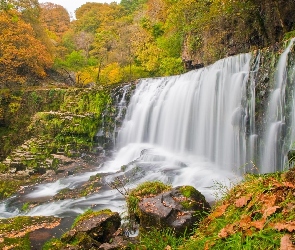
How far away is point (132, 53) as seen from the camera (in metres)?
25.3

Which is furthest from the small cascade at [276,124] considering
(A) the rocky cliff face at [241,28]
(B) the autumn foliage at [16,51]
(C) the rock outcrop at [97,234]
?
(B) the autumn foliage at [16,51]

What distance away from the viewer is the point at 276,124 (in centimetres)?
838

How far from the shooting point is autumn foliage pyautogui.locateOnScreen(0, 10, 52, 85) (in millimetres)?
18750

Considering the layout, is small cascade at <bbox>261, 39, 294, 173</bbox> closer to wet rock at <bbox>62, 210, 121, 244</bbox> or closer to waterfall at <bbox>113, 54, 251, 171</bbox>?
waterfall at <bbox>113, 54, 251, 171</bbox>

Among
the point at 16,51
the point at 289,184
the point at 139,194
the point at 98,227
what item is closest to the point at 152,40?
the point at 16,51

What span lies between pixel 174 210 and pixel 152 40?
2284 centimetres

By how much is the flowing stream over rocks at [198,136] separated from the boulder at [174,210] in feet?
3.96

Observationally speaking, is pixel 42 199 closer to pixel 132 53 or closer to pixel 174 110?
pixel 174 110

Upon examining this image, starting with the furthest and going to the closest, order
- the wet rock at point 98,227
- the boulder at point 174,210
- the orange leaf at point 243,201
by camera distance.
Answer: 1. the wet rock at point 98,227
2. the boulder at point 174,210
3. the orange leaf at point 243,201

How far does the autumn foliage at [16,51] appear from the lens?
18.8 metres

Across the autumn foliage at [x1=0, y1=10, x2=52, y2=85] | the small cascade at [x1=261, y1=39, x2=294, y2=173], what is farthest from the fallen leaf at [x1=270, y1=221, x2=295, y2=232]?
the autumn foliage at [x1=0, y1=10, x2=52, y2=85]

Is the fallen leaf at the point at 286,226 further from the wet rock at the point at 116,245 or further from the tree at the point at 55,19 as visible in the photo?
the tree at the point at 55,19

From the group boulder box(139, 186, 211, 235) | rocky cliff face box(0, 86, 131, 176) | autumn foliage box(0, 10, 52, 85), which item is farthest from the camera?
autumn foliage box(0, 10, 52, 85)

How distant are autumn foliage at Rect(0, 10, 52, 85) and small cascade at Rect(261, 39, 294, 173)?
52.9ft
